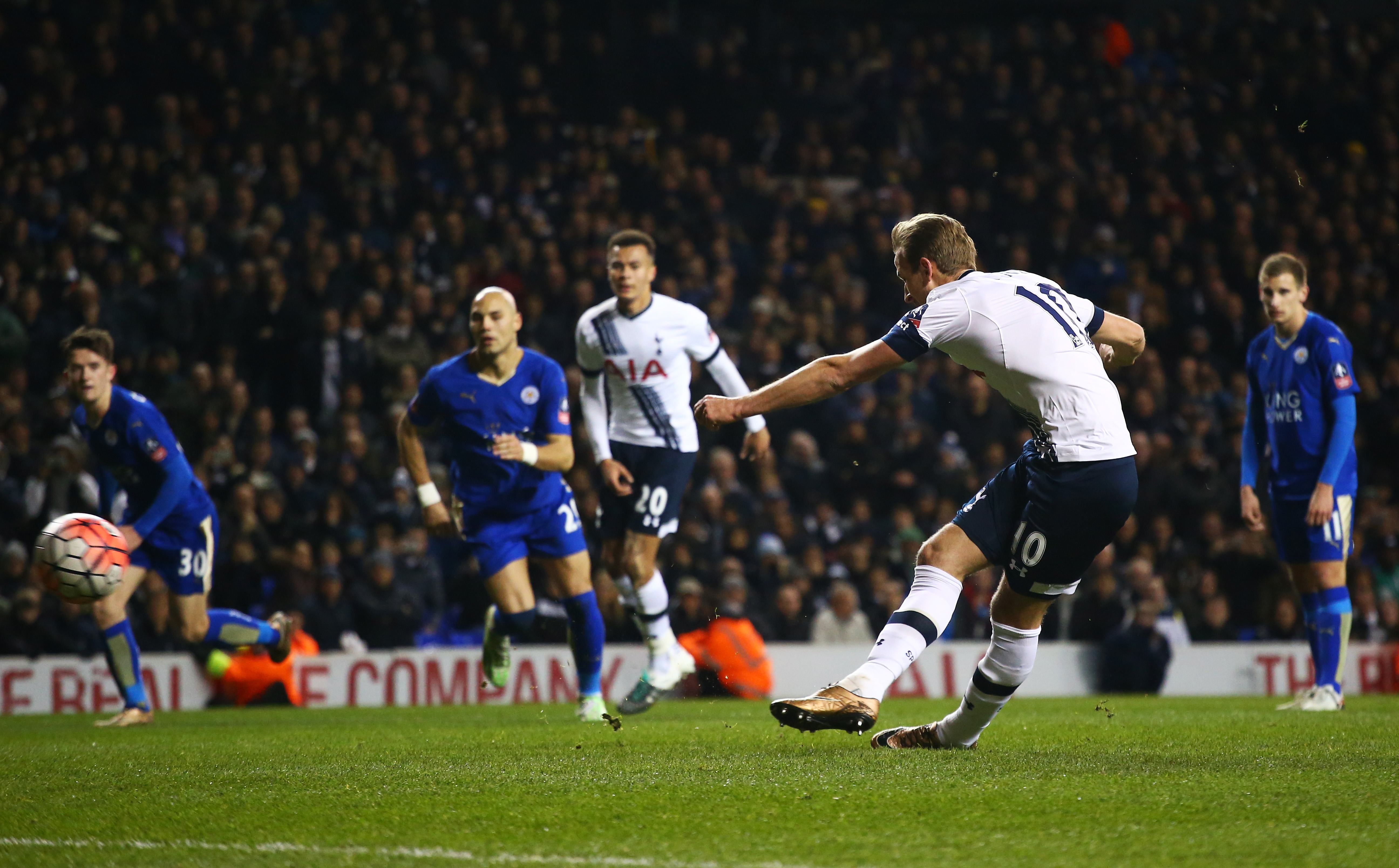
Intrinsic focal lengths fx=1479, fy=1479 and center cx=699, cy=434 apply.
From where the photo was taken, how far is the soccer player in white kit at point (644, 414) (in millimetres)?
8914

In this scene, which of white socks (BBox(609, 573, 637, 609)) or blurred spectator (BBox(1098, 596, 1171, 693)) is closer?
white socks (BBox(609, 573, 637, 609))

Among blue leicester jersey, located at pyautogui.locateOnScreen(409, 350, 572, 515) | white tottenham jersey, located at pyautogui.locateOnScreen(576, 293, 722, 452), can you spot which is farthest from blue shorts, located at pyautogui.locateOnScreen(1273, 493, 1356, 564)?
blue leicester jersey, located at pyautogui.locateOnScreen(409, 350, 572, 515)

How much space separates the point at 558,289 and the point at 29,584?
5839 mm

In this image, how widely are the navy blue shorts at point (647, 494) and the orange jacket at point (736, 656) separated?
2.92 meters

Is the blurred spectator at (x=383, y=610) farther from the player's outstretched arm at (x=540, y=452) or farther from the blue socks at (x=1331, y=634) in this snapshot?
the blue socks at (x=1331, y=634)

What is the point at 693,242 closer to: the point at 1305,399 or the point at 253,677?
the point at 253,677

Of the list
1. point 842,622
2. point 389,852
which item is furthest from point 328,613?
point 389,852

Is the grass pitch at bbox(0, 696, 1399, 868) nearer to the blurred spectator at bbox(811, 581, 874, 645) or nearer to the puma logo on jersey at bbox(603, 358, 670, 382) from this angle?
the puma logo on jersey at bbox(603, 358, 670, 382)

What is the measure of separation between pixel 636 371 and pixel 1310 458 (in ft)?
13.4

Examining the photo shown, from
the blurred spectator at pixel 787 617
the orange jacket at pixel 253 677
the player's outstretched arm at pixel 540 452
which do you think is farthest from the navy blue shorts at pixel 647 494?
the blurred spectator at pixel 787 617

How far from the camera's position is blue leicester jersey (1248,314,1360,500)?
28.5ft

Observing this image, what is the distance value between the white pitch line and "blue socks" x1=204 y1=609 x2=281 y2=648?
5.49 metres

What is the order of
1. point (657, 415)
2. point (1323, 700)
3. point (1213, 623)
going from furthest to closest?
point (1213, 623), point (657, 415), point (1323, 700)

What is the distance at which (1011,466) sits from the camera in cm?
532
